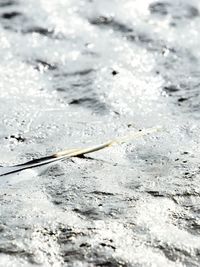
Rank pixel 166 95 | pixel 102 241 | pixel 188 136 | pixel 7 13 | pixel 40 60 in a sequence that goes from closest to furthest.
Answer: pixel 102 241, pixel 188 136, pixel 166 95, pixel 40 60, pixel 7 13

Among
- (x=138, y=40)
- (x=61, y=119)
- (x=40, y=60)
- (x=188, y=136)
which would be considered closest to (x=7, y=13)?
(x=40, y=60)

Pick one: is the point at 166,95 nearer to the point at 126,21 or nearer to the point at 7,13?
the point at 126,21

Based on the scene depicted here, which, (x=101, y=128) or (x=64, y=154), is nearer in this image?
(x=64, y=154)

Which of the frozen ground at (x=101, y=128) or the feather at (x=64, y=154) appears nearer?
the frozen ground at (x=101, y=128)

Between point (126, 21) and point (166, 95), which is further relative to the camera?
point (126, 21)

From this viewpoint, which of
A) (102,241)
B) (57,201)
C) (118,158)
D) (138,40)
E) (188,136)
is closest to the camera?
(102,241)

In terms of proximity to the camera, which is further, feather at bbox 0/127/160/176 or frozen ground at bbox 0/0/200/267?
feather at bbox 0/127/160/176

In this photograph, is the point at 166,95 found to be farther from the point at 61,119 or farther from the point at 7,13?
the point at 7,13
